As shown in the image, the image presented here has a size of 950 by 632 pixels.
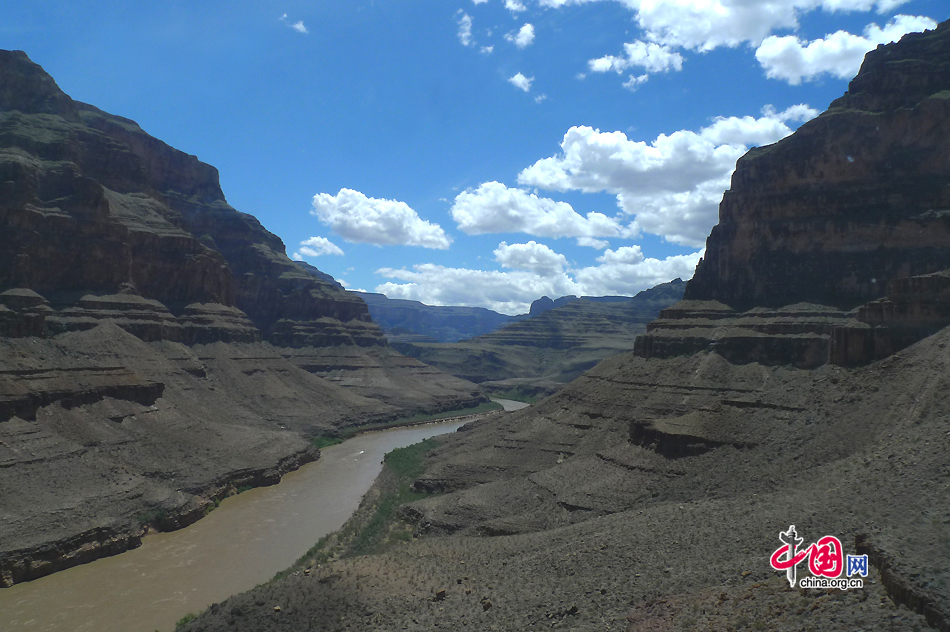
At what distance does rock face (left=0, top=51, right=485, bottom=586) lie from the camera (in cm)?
4444

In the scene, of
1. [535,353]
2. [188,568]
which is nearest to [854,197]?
[188,568]

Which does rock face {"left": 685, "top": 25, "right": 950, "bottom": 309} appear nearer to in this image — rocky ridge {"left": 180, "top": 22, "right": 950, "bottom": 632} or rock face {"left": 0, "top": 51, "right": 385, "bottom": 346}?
rocky ridge {"left": 180, "top": 22, "right": 950, "bottom": 632}

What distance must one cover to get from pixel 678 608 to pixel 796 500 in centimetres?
1144

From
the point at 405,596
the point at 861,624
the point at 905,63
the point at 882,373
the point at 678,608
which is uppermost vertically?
the point at 905,63

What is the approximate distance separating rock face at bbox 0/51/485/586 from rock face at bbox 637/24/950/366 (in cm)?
4638

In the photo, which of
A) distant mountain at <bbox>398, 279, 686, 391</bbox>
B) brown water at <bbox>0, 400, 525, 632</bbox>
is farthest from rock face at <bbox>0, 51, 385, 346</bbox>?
distant mountain at <bbox>398, 279, 686, 391</bbox>

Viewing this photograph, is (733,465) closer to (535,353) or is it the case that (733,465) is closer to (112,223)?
(112,223)

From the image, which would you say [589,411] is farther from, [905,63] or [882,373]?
[905,63]

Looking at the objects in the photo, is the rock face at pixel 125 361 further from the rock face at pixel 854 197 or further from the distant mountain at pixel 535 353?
the rock face at pixel 854 197

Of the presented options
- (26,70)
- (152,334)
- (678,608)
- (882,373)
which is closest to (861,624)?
(678,608)

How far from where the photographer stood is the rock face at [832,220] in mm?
52406

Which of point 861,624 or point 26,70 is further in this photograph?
point 26,70

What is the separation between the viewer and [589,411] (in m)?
58.3

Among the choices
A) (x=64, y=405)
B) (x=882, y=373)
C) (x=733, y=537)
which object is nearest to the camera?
(x=733, y=537)
